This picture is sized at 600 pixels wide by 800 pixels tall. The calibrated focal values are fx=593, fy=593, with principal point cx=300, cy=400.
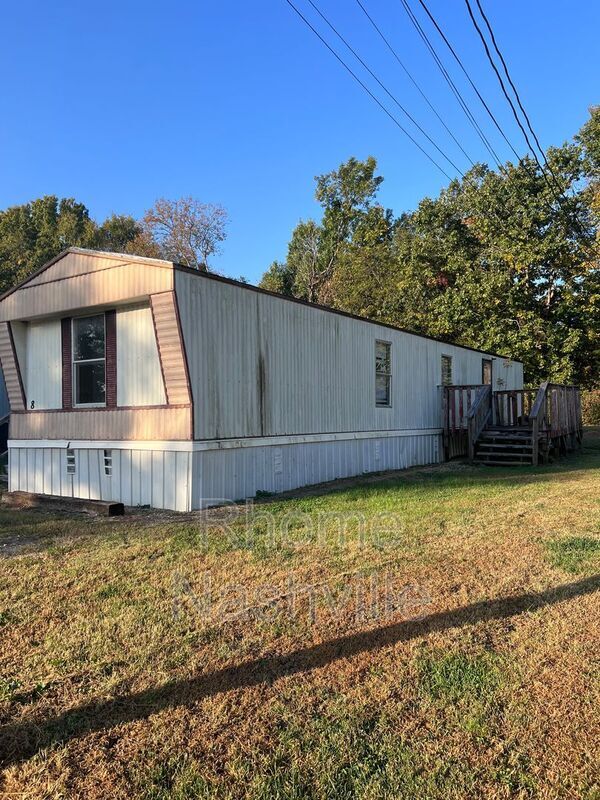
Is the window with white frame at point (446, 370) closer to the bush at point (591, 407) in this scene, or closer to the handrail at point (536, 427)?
the handrail at point (536, 427)

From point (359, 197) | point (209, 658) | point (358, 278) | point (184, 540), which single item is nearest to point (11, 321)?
point (184, 540)

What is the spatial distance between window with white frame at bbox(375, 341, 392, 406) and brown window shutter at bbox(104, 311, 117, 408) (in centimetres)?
530

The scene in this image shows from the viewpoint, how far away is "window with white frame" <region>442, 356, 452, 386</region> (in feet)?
48.0

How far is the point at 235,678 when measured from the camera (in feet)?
9.78

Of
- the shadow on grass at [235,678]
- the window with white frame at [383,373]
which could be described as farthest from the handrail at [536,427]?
the shadow on grass at [235,678]

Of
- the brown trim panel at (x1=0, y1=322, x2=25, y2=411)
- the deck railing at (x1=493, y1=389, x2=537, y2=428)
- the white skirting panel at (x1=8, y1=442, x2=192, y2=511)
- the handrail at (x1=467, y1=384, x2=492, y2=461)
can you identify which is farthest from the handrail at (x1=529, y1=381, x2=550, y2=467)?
the brown trim panel at (x1=0, y1=322, x2=25, y2=411)

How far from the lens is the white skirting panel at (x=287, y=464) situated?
26.0 feet

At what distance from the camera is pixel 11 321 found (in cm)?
982

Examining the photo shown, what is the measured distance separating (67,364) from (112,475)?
6.59 feet

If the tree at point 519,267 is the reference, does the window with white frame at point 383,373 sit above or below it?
below

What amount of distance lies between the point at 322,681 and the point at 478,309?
19.4 meters

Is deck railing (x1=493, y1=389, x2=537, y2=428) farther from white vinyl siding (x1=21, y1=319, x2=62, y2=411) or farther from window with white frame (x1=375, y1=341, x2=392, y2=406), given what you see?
white vinyl siding (x1=21, y1=319, x2=62, y2=411)

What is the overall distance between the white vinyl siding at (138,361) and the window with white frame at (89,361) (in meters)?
0.47

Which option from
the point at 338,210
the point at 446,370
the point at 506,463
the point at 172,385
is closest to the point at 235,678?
the point at 172,385
